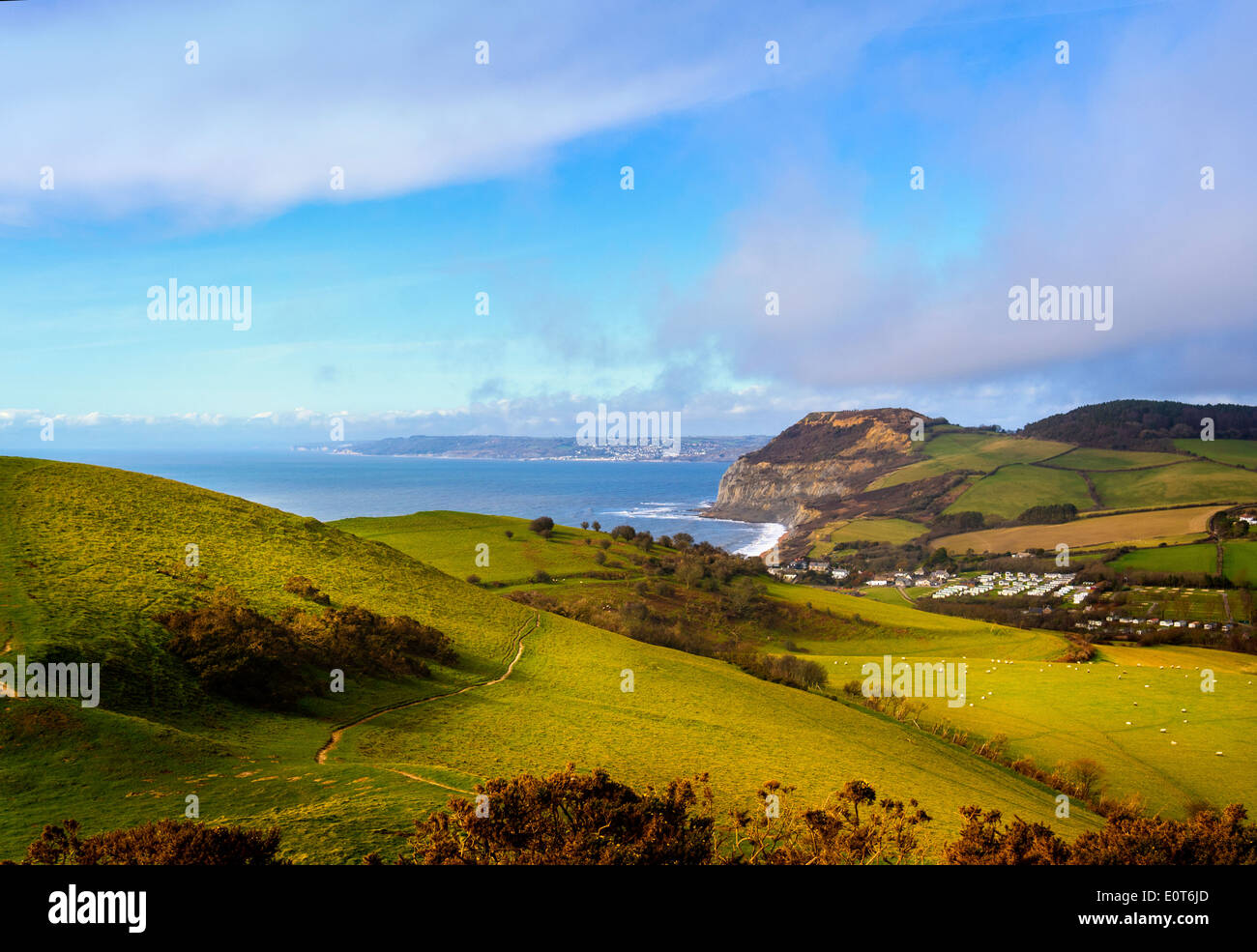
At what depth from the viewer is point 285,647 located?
1563 cm

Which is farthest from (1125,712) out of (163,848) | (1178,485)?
(1178,485)

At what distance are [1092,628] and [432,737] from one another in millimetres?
80964

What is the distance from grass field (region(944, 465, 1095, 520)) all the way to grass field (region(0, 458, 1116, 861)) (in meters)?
152

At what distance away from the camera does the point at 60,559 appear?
1755cm

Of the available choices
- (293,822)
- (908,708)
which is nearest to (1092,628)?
(908,708)

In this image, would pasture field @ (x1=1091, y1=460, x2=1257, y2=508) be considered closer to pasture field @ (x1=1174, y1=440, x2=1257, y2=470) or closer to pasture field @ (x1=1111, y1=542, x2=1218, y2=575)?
pasture field @ (x1=1174, y1=440, x2=1257, y2=470)

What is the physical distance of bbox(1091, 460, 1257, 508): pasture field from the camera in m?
139

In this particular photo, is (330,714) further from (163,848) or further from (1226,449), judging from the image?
(1226,449)

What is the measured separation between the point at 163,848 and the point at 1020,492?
612ft

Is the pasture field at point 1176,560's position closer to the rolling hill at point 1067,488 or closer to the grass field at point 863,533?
the rolling hill at point 1067,488

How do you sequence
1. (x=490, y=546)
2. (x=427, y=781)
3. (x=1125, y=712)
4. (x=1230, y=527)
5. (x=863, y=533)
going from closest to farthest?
(x=427, y=781) < (x=1125, y=712) < (x=490, y=546) < (x=1230, y=527) < (x=863, y=533)

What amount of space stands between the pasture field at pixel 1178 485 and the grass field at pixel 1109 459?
225 inches
